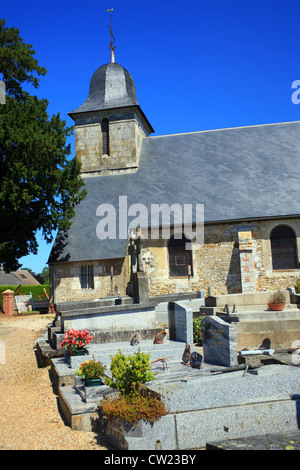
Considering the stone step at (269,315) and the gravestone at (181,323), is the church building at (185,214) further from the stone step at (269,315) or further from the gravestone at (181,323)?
the stone step at (269,315)

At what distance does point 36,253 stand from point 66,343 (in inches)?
367

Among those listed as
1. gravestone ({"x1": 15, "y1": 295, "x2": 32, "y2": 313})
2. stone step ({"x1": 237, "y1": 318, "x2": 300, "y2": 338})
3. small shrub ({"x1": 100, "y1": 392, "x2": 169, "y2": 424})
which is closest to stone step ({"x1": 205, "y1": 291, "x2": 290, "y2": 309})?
stone step ({"x1": 237, "y1": 318, "x2": 300, "y2": 338})

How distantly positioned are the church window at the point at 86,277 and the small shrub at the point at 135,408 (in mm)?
11876

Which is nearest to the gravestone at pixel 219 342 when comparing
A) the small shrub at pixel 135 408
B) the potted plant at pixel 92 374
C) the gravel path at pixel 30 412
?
the potted plant at pixel 92 374

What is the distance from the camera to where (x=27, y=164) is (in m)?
14.8

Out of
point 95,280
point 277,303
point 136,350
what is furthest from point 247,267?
point 136,350

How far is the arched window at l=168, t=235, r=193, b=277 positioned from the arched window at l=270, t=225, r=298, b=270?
11.3 feet

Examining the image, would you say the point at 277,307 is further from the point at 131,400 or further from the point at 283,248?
the point at 283,248

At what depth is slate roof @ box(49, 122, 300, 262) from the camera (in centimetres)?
1667

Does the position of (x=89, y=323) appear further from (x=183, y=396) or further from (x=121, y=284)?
(x=121, y=284)

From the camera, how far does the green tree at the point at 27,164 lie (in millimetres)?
14398

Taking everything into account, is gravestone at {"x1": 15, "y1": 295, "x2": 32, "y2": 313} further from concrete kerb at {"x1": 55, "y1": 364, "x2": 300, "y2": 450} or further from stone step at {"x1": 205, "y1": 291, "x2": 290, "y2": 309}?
concrete kerb at {"x1": 55, "y1": 364, "x2": 300, "y2": 450}

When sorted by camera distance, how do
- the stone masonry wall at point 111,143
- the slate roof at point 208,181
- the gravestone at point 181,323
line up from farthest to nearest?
1. the stone masonry wall at point 111,143
2. the slate roof at point 208,181
3. the gravestone at point 181,323

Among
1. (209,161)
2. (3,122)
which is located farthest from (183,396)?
(209,161)
